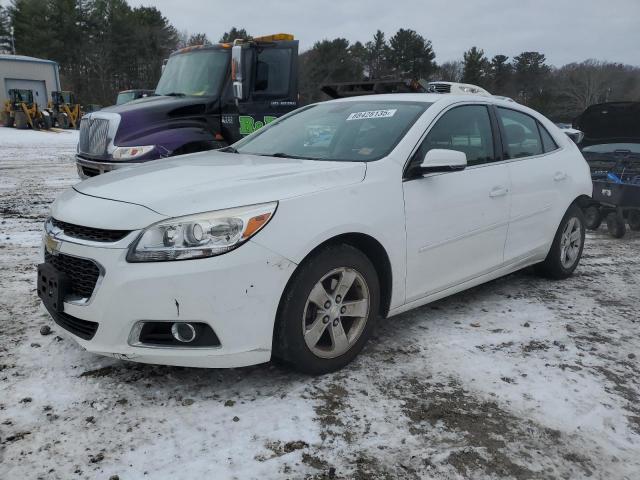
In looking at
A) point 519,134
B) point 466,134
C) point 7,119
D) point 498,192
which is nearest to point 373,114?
point 466,134

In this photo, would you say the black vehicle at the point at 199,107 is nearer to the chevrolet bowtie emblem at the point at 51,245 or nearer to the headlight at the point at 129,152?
the headlight at the point at 129,152

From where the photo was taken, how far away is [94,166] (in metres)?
6.45

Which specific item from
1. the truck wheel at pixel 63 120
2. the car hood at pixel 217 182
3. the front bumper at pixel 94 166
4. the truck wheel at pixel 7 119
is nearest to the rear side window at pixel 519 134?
the car hood at pixel 217 182

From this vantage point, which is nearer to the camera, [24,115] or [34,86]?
[24,115]

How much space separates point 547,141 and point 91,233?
3.79 metres

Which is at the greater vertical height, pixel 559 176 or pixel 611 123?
pixel 611 123

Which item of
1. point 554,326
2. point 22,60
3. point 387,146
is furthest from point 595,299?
point 22,60

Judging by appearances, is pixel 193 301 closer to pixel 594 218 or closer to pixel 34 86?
pixel 594 218

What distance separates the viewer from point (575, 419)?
2.65m

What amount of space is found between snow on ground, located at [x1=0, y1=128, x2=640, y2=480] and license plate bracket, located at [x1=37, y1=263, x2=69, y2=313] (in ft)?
0.68

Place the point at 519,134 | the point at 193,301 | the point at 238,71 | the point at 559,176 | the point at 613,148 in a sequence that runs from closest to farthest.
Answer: the point at 193,301 < the point at 519,134 < the point at 559,176 < the point at 238,71 < the point at 613,148

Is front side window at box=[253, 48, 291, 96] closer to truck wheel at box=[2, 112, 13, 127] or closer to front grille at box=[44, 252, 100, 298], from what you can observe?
front grille at box=[44, 252, 100, 298]

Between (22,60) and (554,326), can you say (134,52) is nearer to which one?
(22,60)

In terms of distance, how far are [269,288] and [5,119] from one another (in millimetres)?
30210
